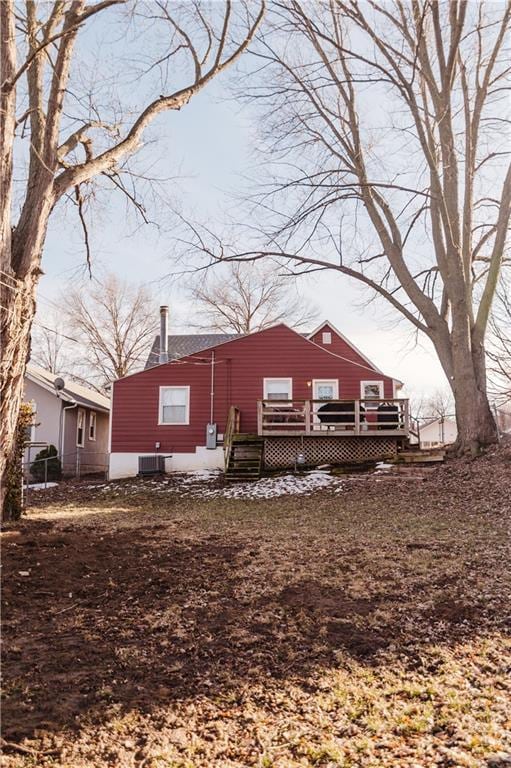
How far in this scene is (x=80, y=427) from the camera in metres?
22.9

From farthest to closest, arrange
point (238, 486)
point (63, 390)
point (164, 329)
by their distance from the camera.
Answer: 1. point (63, 390)
2. point (164, 329)
3. point (238, 486)

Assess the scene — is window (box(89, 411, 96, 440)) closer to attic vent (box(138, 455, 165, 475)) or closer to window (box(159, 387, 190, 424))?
window (box(159, 387, 190, 424))

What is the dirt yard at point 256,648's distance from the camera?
2572mm

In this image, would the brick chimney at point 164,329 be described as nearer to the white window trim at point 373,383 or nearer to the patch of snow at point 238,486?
the patch of snow at point 238,486

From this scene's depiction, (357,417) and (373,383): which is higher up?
(373,383)

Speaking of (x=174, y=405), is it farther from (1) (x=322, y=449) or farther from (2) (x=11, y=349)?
(2) (x=11, y=349)

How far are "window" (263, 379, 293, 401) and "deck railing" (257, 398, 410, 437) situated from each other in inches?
42.8

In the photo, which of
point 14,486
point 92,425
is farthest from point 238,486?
point 92,425

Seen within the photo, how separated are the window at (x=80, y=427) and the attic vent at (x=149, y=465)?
20.2ft

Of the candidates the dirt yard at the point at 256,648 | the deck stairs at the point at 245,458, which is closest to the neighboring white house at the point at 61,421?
the deck stairs at the point at 245,458

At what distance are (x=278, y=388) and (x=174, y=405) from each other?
3448 millimetres

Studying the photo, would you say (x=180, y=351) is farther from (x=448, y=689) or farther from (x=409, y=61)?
(x=448, y=689)

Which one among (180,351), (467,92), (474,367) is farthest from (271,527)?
(180,351)

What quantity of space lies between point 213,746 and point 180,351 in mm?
20343
